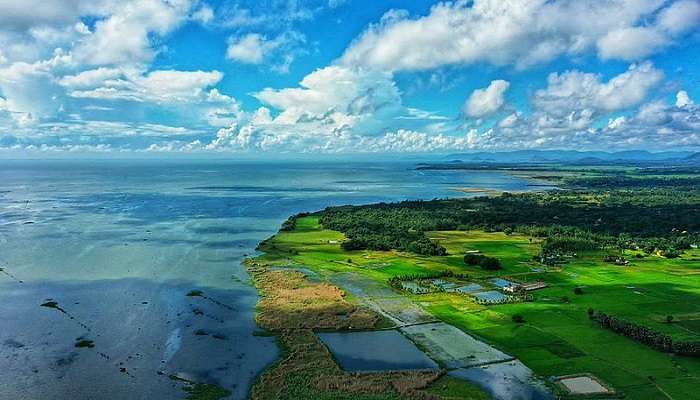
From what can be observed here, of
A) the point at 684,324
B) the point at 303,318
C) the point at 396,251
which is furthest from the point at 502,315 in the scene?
the point at 396,251

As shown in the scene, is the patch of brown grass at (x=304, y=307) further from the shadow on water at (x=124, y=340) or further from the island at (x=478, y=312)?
the shadow on water at (x=124, y=340)

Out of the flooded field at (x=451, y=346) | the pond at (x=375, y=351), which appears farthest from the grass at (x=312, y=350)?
the flooded field at (x=451, y=346)

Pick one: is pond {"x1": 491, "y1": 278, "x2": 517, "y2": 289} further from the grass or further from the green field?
the grass

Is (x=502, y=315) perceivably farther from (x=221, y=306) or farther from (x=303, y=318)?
(x=221, y=306)

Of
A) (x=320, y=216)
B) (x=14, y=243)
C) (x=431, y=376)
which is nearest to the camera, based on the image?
(x=431, y=376)

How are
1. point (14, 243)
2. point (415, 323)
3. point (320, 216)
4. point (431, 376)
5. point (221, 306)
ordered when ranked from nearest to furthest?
point (431, 376)
point (415, 323)
point (221, 306)
point (14, 243)
point (320, 216)

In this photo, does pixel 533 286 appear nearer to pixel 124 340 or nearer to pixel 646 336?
pixel 646 336
